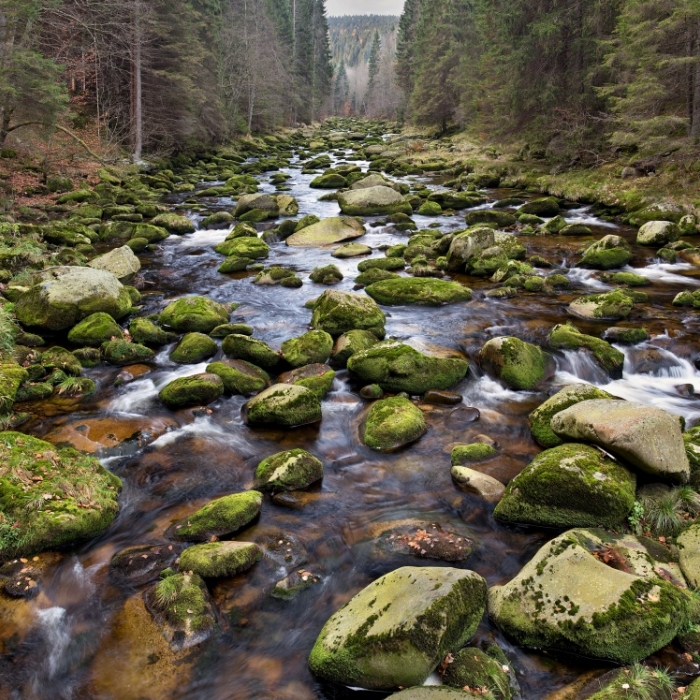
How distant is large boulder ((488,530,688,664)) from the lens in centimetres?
393

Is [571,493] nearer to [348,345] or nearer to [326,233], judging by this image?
[348,345]

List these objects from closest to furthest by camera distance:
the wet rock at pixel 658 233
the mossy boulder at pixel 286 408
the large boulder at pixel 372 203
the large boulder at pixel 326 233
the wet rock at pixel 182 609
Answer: the wet rock at pixel 182 609
the mossy boulder at pixel 286 408
the wet rock at pixel 658 233
the large boulder at pixel 326 233
the large boulder at pixel 372 203

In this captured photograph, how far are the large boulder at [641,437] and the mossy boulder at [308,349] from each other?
4.54m

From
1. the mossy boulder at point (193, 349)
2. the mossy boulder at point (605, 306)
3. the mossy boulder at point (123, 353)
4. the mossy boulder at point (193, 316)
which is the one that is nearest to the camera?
the mossy boulder at point (123, 353)

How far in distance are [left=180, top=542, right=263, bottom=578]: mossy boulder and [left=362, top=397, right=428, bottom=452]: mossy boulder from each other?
2.49m

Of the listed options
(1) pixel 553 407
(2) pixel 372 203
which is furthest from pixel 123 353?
(2) pixel 372 203

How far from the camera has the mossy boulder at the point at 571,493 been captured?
532 centimetres

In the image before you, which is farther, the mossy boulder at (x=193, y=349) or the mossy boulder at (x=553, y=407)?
the mossy boulder at (x=193, y=349)

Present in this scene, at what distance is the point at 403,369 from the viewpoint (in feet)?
27.4

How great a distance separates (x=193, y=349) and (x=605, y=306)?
8506mm

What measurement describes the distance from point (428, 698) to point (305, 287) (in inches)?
432

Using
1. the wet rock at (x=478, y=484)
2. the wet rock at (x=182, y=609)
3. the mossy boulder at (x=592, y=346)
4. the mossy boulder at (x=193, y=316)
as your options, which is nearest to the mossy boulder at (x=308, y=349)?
the mossy boulder at (x=193, y=316)

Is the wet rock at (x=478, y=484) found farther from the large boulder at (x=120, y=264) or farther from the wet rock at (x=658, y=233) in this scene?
the wet rock at (x=658, y=233)

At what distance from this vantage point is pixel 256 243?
16.0m
